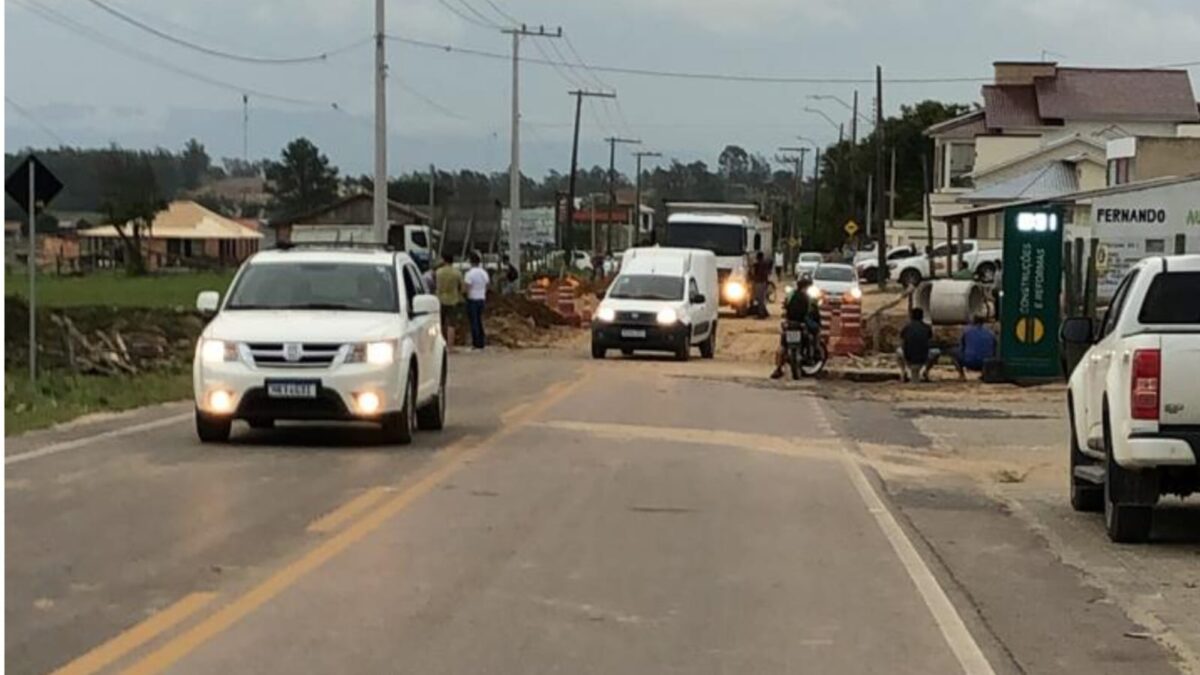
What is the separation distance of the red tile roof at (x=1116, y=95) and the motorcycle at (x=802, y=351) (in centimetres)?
5818

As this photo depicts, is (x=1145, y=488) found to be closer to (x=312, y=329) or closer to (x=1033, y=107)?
(x=312, y=329)

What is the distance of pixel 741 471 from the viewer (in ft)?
55.8

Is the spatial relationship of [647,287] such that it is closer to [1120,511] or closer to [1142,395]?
[1120,511]

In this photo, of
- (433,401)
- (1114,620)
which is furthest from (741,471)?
(1114,620)

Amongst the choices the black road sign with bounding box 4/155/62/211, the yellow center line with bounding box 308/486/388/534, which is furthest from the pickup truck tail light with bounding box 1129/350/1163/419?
the black road sign with bounding box 4/155/62/211

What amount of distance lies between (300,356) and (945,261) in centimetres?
5499

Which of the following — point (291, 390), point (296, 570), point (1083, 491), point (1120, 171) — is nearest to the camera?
point (296, 570)

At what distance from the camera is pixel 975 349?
33125 millimetres

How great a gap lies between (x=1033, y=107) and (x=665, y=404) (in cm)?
7004

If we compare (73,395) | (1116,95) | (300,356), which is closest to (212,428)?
(300,356)

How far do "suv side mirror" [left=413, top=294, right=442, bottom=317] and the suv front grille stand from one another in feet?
5.38

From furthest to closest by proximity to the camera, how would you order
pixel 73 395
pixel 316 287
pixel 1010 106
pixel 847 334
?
pixel 1010 106
pixel 847 334
pixel 73 395
pixel 316 287

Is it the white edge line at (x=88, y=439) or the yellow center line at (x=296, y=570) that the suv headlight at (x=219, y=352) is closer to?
the white edge line at (x=88, y=439)

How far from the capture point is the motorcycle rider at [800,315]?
32.7 meters
